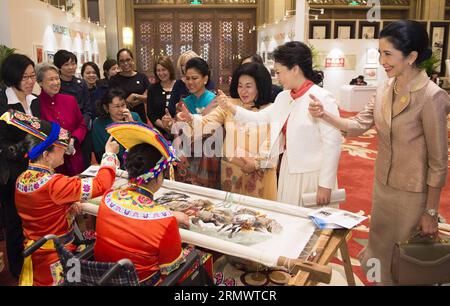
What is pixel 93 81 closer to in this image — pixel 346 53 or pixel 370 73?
pixel 346 53

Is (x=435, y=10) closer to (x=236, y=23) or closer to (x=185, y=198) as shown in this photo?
(x=236, y=23)

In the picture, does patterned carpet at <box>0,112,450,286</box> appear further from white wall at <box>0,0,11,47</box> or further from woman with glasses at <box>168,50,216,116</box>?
white wall at <box>0,0,11,47</box>

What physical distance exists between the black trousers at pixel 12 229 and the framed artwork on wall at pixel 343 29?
11502 mm

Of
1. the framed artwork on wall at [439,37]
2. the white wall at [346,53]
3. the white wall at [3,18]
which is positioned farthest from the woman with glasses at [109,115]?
the framed artwork on wall at [439,37]

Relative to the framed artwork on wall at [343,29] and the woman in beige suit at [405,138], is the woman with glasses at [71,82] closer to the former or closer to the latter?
the woman in beige suit at [405,138]

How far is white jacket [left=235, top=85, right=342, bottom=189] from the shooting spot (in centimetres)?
212

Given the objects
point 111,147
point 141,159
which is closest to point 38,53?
point 111,147

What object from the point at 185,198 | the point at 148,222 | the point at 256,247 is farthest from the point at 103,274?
the point at 185,198

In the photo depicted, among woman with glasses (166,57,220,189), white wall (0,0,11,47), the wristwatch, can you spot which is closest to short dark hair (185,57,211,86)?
woman with glasses (166,57,220,189)

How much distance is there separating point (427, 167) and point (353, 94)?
8.94 m

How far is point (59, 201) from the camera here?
1.99 m

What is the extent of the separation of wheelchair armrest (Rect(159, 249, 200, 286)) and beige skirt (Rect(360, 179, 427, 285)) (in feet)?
3.42

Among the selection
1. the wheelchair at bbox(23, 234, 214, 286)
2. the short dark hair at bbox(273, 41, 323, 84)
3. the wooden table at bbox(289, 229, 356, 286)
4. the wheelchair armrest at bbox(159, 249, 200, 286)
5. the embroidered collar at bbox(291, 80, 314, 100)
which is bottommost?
the wheelchair armrest at bbox(159, 249, 200, 286)

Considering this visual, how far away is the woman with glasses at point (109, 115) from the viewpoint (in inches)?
130
